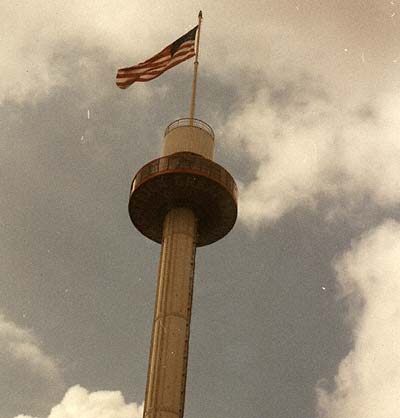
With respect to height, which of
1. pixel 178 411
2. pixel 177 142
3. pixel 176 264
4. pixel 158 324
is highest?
pixel 177 142

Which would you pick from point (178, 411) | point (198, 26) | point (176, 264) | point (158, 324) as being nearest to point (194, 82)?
point (198, 26)

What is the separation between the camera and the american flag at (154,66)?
71.7 meters

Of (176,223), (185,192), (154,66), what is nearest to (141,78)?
(154,66)

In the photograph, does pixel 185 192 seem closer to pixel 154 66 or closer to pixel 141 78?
pixel 141 78

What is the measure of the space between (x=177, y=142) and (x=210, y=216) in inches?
310

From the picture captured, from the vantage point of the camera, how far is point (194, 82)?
257 ft

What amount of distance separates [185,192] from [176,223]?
300 centimetres

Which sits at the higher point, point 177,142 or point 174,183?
point 177,142

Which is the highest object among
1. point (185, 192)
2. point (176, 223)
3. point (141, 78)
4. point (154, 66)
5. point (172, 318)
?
point (154, 66)

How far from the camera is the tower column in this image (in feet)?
202

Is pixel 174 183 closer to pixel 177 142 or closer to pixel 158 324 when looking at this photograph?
A: pixel 177 142

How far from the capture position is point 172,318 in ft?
214

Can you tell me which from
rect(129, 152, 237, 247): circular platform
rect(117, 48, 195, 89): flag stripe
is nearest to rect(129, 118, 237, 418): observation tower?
rect(129, 152, 237, 247): circular platform

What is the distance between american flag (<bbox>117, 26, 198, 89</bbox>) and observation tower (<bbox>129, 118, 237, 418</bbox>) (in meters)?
6.25
